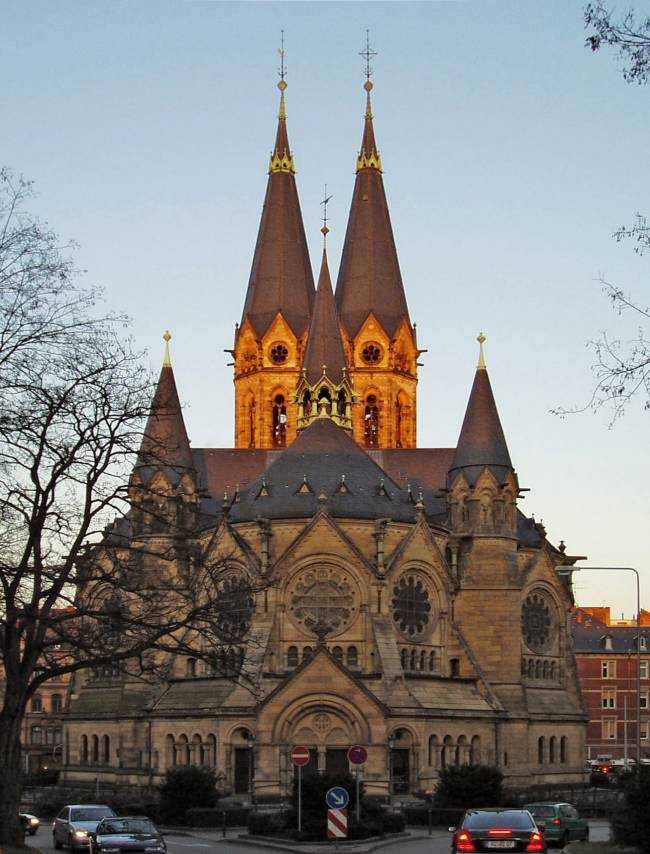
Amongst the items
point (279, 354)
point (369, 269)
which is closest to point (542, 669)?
point (279, 354)

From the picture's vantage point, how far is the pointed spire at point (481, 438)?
272 ft

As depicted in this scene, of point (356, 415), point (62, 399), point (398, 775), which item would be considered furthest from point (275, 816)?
point (356, 415)

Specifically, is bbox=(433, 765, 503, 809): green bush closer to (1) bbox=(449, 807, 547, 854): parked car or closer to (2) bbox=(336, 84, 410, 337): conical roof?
(1) bbox=(449, 807, 547, 854): parked car

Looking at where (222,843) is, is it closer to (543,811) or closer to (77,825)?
(77,825)

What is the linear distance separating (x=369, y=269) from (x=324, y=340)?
12632mm

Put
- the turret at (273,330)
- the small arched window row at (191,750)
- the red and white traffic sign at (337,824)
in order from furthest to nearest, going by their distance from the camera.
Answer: the turret at (273,330)
the small arched window row at (191,750)
the red and white traffic sign at (337,824)

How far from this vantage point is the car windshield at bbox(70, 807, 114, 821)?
43.1 m

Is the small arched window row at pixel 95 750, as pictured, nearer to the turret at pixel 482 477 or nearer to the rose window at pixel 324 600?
the rose window at pixel 324 600

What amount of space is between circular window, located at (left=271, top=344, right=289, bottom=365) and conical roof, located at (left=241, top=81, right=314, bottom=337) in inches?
49.6

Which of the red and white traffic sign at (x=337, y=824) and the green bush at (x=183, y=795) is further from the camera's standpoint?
the green bush at (x=183, y=795)

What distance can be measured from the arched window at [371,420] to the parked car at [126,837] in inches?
2524

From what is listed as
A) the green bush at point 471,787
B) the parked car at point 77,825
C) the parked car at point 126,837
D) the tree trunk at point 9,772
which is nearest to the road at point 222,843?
the parked car at point 77,825

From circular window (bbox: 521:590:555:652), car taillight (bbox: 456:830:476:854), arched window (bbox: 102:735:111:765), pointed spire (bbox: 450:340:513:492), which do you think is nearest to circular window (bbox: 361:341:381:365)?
pointed spire (bbox: 450:340:513:492)

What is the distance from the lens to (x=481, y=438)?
274 feet
